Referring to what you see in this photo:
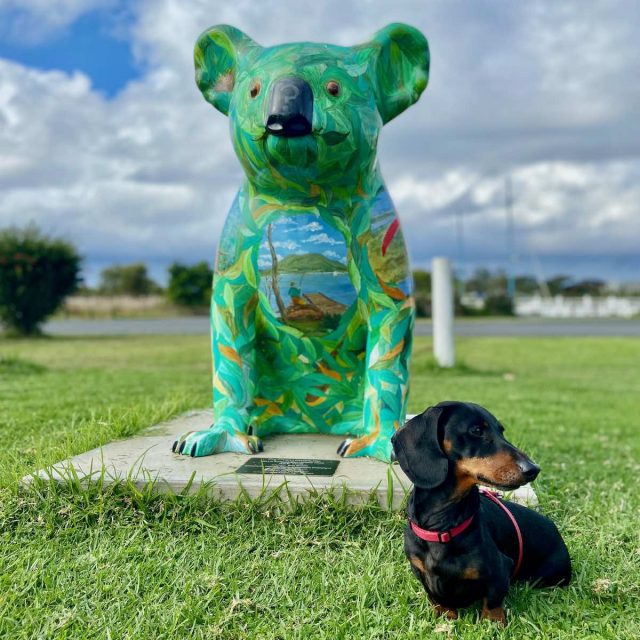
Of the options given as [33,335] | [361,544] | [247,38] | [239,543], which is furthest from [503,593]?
[33,335]

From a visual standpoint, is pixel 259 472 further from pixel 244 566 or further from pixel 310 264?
pixel 310 264

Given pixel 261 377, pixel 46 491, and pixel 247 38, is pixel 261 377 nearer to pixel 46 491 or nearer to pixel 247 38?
pixel 46 491

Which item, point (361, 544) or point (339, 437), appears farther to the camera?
point (339, 437)

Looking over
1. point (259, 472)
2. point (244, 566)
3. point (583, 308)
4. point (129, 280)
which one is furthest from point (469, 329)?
point (129, 280)

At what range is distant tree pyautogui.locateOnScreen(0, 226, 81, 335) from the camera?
17.2m

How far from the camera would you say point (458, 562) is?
6.64 ft

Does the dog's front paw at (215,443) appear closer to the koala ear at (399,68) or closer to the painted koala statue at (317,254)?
the painted koala statue at (317,254)

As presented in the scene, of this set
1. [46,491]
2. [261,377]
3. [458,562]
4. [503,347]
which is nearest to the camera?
[458,562]

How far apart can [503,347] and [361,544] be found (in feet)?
39.9

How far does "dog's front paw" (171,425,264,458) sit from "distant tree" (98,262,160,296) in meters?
40.3

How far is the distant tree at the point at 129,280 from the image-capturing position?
1692 inches

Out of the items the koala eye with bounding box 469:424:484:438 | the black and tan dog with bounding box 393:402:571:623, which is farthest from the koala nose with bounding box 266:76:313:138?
the koala eye with bounding box 469:424:484:438

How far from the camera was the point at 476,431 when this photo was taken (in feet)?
6.41

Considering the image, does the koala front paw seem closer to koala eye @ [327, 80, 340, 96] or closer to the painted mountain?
the painted mountain
